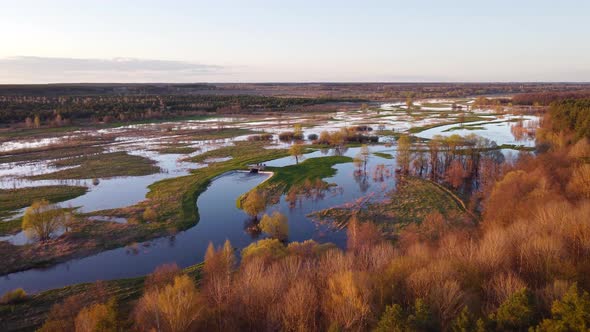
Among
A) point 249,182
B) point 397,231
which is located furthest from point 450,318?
point 249,182

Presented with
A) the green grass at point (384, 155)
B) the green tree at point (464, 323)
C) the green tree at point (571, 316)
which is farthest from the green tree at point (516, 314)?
the green grass at point (384, 155)

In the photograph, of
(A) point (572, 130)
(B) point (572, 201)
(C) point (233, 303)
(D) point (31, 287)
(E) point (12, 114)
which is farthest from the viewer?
(E) point (12, 114)

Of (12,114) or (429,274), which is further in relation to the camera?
(12,114)

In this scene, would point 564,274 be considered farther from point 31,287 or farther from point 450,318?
point 31,287

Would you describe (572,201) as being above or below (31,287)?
above

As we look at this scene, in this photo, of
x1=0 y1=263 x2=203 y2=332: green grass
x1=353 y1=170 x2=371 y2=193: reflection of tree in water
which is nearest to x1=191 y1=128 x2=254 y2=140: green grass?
x1=353 y1=170 x2=371 y2=193: reflection of tree in water

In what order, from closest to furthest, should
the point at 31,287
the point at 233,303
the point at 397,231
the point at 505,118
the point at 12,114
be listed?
the point at 233,303
the point at 31,287
the point at 397,231
the point at 12,114
the point at 505,118

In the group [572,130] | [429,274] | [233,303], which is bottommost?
[233,303]

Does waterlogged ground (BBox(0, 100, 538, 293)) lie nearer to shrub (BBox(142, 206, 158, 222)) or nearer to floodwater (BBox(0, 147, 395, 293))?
floodwater (BBox(0, 147, 395, 293))
